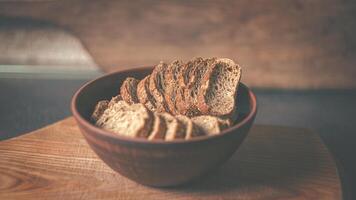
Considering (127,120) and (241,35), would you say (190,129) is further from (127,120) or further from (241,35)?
(241,35)

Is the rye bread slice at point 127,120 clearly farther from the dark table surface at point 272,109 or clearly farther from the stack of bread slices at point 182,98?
the dark table surface at point 272,109

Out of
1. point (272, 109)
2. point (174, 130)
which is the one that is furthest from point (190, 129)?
point (272, 109)

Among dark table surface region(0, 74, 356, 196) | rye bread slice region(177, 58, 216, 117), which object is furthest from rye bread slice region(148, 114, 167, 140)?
dark table surface region(0, 74, 356, 196)

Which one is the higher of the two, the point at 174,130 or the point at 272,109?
the point at 174,130

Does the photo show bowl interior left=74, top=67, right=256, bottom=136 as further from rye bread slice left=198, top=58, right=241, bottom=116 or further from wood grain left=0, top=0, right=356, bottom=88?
wood grain left=0, top=0, right=356, bottom=88

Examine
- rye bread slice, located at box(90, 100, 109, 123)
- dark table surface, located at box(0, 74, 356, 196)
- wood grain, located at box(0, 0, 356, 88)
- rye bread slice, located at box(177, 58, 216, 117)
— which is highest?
rye bread slice, located at box(177, 58, 216, 117)
